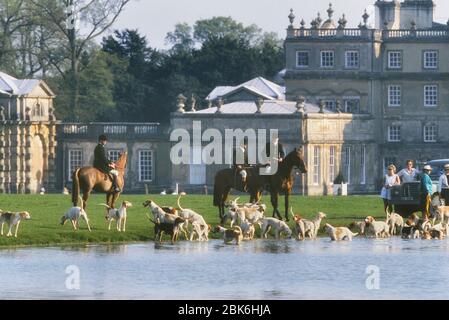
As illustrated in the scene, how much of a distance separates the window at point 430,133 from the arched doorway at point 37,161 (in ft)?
75.1

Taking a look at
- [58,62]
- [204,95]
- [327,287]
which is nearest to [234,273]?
[327,287]

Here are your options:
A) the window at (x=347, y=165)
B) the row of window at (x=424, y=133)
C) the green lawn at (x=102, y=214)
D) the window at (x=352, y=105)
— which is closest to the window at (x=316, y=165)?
the window at (x=347, y=165)

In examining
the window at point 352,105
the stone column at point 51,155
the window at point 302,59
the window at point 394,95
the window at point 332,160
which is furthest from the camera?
the window at point 394,95

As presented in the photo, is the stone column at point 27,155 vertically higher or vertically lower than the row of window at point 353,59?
lower

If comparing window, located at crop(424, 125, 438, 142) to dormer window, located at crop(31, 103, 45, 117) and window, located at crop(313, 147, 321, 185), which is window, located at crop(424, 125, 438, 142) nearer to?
window, located at crop(313, 147, 321, 185)

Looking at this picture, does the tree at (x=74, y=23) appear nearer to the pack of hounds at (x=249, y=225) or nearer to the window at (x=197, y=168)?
the window at (x=197, y=168)

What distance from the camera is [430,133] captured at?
412 feet

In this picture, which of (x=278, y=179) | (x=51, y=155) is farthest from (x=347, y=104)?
(x=278, y=179)

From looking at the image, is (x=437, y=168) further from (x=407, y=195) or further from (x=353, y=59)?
(x=353, y=59)

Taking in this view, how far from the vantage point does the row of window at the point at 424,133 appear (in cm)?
12531

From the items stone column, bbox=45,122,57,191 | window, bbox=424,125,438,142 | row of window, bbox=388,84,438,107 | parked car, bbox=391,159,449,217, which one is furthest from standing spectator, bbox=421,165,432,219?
window, bbox=424,125,438,142

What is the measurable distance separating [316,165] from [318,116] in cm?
242

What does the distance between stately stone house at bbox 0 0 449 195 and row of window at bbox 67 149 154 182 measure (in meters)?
0.05

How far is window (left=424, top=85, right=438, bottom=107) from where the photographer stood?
125250 mm
